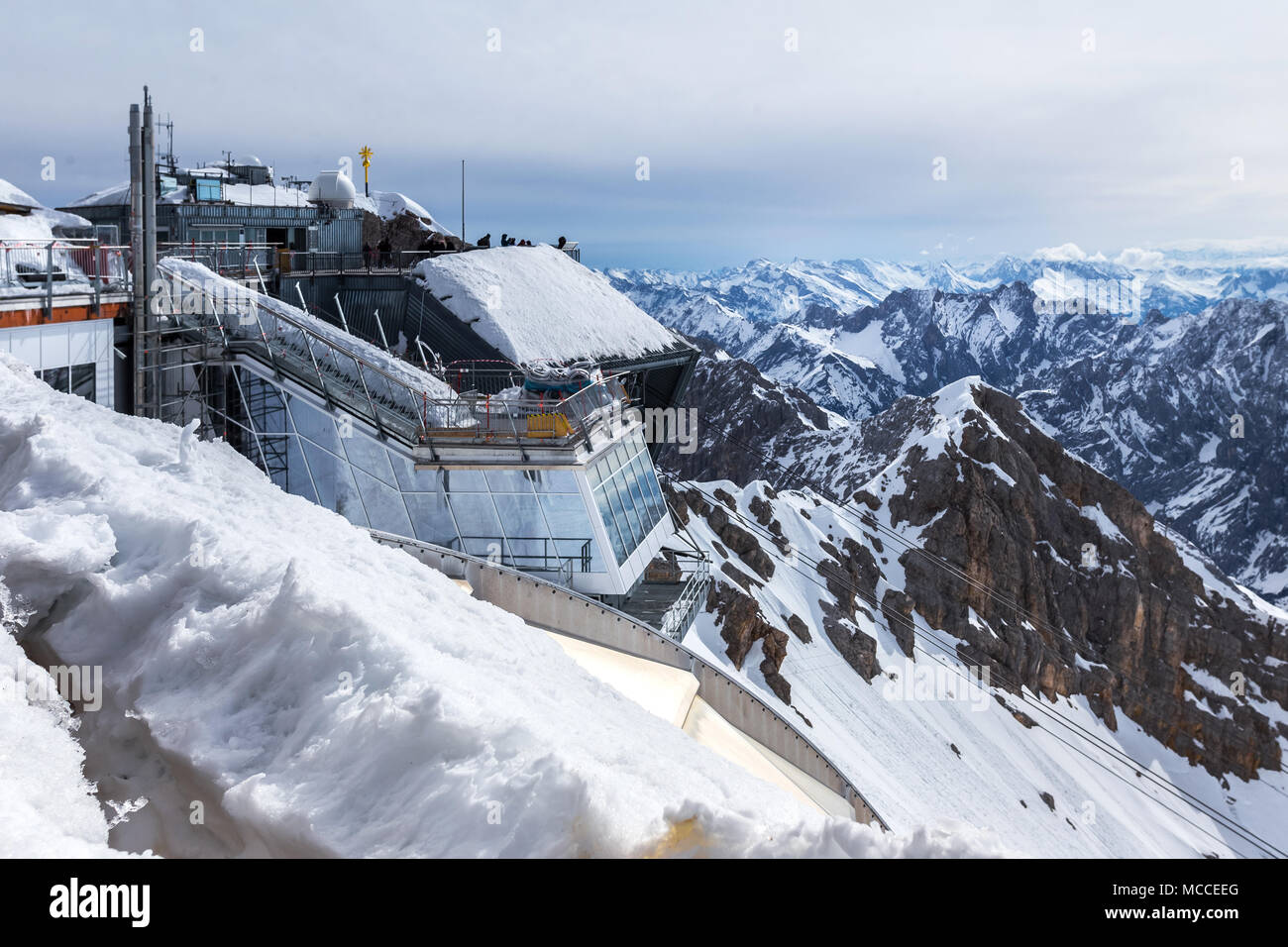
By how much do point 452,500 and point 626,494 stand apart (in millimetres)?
4020

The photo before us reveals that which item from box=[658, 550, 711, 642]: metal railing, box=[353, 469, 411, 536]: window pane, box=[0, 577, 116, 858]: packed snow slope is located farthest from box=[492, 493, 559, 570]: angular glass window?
box=[0, 577, 116, 858]: packed snow slope

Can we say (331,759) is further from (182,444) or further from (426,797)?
(182,444)

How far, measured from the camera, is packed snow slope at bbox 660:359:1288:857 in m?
77.7

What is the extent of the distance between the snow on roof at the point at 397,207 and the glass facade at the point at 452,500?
63.5m

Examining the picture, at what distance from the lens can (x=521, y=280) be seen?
4550 cm

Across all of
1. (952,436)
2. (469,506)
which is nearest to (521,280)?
(469,506)

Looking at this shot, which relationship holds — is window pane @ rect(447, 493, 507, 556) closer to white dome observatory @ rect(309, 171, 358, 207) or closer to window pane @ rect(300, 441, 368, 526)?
window pane @ rect(300, 441, 368, 526)

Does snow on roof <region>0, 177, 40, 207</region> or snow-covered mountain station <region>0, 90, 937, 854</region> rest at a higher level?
snow on roof <region>0, 177, 40, 207</region>

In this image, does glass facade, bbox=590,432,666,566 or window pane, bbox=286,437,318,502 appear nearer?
glass facade, bbox=590,432,666,566

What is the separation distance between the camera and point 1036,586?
347ft

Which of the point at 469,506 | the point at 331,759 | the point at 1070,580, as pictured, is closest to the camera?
the point at 331,759

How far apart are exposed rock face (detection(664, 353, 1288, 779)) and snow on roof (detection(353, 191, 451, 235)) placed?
102 ft

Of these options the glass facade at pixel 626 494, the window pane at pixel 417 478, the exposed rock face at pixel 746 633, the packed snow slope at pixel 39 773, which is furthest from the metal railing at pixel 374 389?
the exposed rock face at pixel 746 633
